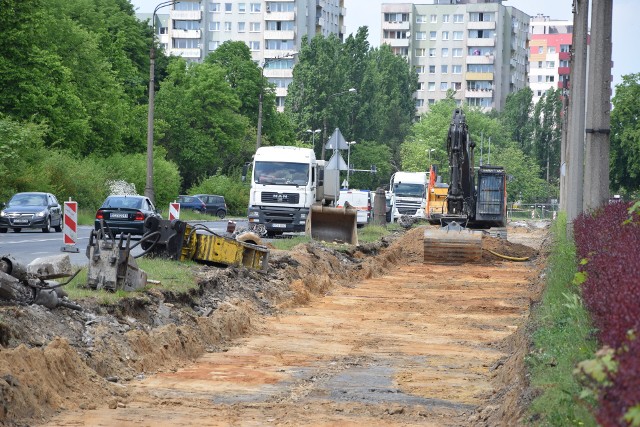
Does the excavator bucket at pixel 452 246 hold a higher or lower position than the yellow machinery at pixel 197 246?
lower

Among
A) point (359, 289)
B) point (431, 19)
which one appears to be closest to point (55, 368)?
point (359, 289)

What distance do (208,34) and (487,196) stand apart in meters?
119

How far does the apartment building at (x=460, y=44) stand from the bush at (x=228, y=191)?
9655 centimetres

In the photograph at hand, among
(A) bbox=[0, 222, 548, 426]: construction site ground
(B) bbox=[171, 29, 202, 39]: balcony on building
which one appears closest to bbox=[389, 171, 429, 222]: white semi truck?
(A) bbox=[0, 222, 548, 426]: construction site ground

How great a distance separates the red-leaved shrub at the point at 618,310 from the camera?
5.96 metres

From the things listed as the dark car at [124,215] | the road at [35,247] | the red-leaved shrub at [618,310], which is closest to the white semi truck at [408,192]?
the road at [35,247]

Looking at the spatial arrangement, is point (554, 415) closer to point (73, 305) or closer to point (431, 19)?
point (73, 305)

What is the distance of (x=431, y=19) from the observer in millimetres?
189750

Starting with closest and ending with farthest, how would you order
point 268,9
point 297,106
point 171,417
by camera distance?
point 171,417 < point 297,106 < point 268,9

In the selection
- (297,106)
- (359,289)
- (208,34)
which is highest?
(208,34)

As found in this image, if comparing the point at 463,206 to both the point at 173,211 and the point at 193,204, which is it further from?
the point at 193,204

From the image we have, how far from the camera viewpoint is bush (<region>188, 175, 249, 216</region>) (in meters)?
90.8

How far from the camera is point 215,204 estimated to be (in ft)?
277

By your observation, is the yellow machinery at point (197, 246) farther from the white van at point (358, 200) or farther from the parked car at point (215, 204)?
the parked car at point (215, 204)
